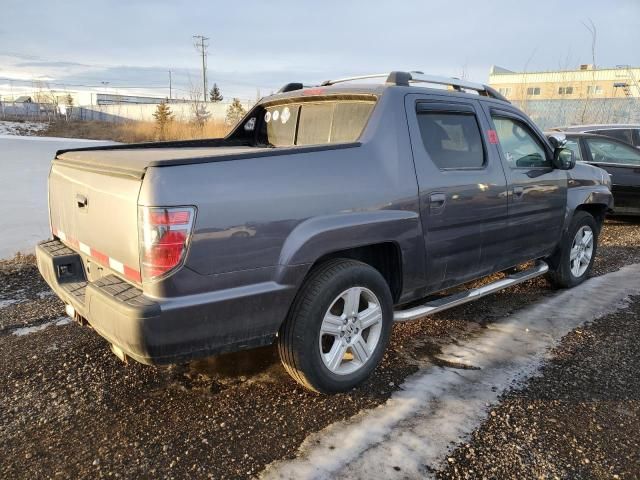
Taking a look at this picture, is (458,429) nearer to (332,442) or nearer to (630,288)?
(332,442)

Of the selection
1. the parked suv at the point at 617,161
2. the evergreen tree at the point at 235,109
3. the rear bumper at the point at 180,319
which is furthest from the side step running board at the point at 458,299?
the evergreen tree at the point at 235,109

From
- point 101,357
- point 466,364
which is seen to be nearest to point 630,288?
point 466,364

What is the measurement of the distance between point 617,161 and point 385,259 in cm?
697

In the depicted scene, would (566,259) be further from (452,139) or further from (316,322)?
(316,322)

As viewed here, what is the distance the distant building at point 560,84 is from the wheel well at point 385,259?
20378 mm

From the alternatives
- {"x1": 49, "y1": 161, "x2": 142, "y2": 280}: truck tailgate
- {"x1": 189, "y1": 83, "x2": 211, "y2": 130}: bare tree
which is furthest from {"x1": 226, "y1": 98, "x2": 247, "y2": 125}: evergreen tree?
{"x1": 49, "y1": 161, "x2": 142, "y2": 280}: truck tailgate

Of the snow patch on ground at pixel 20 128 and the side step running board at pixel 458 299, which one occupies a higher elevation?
the snow patch on ground at pixel 20 128

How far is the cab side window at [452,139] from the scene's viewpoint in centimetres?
345

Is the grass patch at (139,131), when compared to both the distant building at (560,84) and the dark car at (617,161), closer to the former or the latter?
the distant building at (560,84)

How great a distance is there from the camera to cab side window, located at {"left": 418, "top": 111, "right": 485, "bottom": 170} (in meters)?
3.45

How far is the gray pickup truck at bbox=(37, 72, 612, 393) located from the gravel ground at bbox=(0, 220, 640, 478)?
0.94 ft

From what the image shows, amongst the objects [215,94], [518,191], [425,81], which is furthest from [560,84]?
[215,94]

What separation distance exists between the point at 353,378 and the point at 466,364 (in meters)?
0.92

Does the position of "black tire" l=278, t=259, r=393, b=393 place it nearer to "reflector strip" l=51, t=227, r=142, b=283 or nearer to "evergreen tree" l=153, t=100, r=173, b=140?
"reflector strip" l=51, t=227, r=142, b=283
